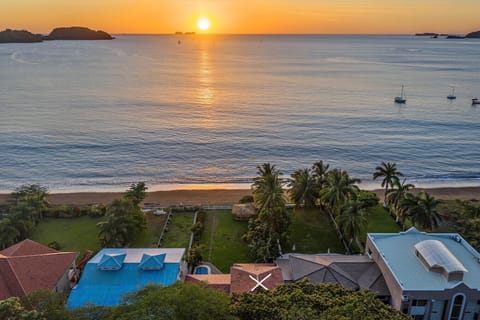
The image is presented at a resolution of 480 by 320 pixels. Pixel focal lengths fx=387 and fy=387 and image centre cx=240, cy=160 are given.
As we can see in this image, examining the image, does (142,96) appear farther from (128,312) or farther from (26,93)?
(128,312)

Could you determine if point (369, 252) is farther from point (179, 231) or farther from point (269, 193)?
point (179, 231)

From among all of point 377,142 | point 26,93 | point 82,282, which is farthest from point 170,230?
point 26,93

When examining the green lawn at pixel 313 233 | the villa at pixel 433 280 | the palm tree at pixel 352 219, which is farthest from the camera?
the green lawn at pixel 313 233

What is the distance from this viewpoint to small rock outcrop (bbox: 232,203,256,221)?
44.9m

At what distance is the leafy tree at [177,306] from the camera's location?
17.5 meters

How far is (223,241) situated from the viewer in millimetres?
40656

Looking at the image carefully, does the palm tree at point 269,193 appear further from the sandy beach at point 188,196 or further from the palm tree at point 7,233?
the palm tree at point 7,233

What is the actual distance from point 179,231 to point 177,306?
25.2 metres

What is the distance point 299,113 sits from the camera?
98562 millimetres

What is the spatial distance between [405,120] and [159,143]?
191 ft

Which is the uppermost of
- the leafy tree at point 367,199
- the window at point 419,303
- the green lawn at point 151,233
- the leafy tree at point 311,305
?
the leafy tree at point 311,305

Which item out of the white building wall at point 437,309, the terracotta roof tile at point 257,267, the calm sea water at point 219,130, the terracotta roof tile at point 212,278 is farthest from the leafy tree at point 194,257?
the calm sea water at point 219,130

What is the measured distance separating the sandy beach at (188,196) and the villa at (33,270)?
63.2 feet

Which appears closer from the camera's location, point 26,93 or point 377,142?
point 377,142
